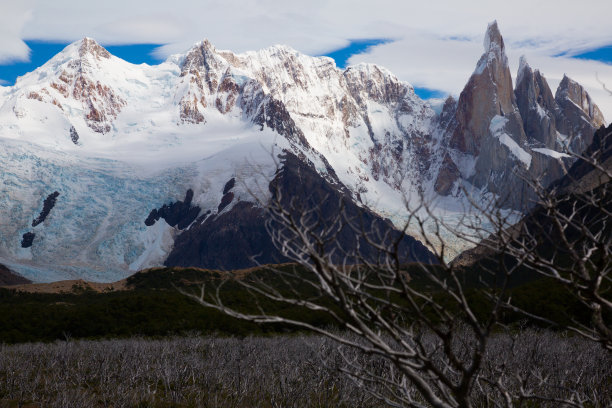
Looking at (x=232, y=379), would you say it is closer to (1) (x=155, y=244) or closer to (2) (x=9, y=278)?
(2) (x=9, y=278)

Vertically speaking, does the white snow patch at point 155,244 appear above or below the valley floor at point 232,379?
below

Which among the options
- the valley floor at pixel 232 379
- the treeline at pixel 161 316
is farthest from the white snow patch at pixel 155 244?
the valley floor at pixel 232 379

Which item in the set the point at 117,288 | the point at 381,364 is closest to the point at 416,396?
the point at 381,364

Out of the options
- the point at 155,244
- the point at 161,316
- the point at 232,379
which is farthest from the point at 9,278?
the point at 232,379

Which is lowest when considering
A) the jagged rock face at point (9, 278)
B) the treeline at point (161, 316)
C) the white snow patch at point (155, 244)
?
the white snow patch at point (155, 244)

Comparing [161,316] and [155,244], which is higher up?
[161,316]

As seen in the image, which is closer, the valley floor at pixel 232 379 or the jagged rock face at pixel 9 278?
the valley floor at pixel 232 379

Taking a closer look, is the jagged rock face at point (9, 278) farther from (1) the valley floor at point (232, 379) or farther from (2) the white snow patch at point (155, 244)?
(1) the valley floor at point (232, 379)

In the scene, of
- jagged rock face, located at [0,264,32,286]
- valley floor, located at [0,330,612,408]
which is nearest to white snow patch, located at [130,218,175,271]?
jagged rock face, located at [0,264,32,286]

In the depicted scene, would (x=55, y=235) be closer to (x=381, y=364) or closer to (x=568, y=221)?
(x=381, y=364)

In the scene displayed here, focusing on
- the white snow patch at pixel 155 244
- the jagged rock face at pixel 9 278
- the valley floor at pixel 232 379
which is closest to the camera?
the valley floor at pixel 232 379

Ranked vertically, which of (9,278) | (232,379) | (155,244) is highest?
(232,379)

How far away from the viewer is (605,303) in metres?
5.76

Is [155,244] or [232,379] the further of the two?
[155,244]
